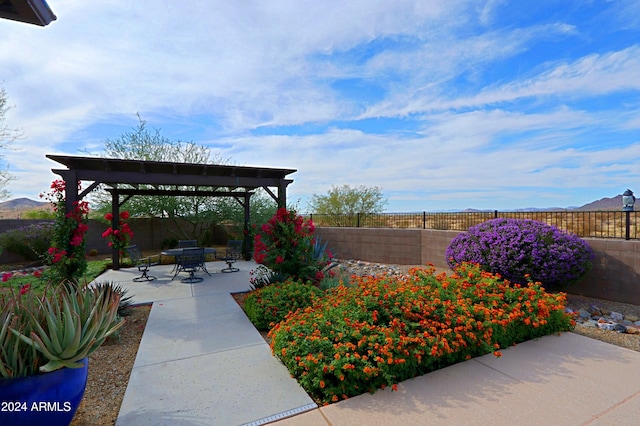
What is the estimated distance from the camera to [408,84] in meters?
7.80

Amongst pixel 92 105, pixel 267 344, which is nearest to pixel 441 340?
pixel 267 344

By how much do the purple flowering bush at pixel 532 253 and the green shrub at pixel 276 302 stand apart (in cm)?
372

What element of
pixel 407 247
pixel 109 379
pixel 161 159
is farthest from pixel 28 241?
pixel 407 247

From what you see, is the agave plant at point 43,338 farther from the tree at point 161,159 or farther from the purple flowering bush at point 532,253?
the tree at point 161,159

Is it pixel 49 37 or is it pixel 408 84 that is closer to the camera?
pixel 49 37

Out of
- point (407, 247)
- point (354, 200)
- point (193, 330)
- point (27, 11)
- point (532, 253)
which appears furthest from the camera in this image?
point (354, 200)

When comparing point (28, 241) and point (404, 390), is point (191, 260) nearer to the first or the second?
point (404, 390)

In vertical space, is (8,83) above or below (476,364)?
above

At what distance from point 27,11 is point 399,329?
4.19 m

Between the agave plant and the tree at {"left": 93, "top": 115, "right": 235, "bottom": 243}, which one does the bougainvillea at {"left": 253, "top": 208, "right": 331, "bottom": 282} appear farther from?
the tree at {"left": 93, "top": 115, "right": 235, "bottom": 243}

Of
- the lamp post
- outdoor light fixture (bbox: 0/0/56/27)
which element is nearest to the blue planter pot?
outdoor light fixture (bbox: 0/0/56/27)

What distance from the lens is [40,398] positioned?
1.76 m

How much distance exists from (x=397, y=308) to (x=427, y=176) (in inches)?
383

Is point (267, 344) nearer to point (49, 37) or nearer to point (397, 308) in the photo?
point (397, 308)
